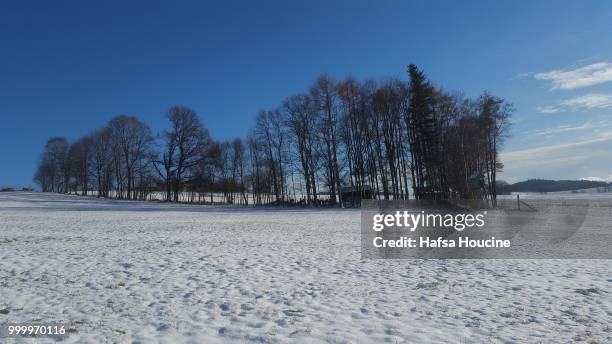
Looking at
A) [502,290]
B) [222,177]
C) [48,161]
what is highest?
[48,161]

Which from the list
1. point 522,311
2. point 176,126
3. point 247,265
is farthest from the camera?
point 176,126

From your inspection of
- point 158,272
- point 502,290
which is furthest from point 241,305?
point 502,290

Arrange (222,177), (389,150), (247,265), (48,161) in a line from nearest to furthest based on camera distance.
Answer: (247,265)
(389,150)
(222,177)
(48,161)

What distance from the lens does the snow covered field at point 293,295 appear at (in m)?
5.87

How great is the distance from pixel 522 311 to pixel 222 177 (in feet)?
199

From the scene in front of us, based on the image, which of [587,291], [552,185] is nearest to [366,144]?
[587,291]

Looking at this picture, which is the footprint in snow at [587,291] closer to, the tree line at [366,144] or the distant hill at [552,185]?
the tree line at [366,144]

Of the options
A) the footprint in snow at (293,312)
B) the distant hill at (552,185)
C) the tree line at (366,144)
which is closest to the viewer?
the footprint in snow at (293,312)

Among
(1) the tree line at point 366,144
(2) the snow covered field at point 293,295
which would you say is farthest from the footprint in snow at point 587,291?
(1) the tree line at point 366,144

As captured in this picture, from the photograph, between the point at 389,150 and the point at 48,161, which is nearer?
the point at 389,150

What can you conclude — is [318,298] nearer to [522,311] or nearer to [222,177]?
[522,311]

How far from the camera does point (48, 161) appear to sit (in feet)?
252

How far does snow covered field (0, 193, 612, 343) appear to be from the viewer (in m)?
5.87

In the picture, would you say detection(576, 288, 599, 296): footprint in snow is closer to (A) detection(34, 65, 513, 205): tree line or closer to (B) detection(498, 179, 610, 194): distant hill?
(A) detection(34, 65, 513, 205): tree line
